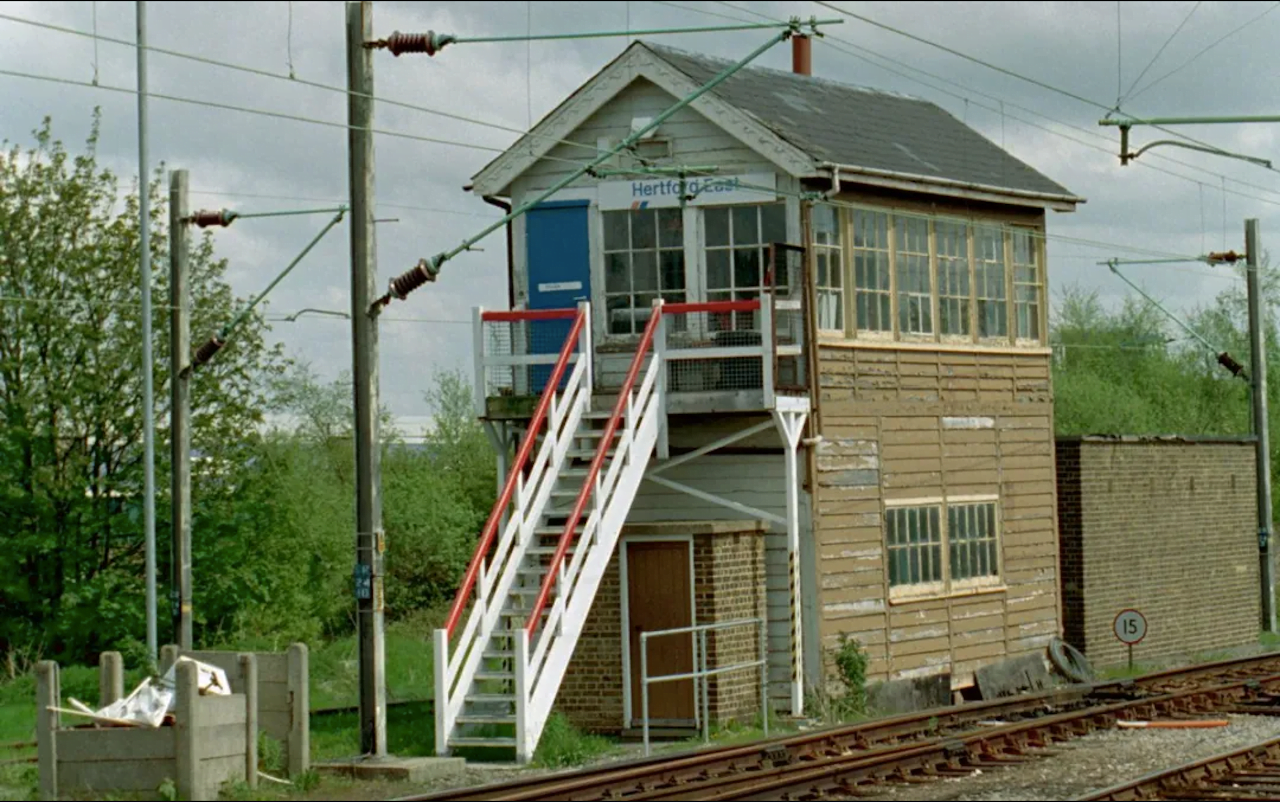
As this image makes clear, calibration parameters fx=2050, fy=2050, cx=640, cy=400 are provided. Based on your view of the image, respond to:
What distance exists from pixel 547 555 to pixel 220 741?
587 centimetres

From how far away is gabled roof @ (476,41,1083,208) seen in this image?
76.4 feet

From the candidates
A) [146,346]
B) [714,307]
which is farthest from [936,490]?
[146,346]

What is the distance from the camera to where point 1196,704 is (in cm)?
2281

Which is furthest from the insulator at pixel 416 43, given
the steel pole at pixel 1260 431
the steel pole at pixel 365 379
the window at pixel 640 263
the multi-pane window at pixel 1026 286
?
the steel pole at pixel 1260 431

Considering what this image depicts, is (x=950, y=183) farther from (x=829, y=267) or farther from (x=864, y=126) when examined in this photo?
(x=829, y=267)

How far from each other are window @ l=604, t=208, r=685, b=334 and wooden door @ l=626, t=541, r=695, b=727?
3.04m

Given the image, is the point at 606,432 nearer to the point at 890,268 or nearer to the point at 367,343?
the point at 367,343

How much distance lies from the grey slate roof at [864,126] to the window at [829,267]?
73cm

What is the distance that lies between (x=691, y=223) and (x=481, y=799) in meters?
9.80

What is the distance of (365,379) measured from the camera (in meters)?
19.0

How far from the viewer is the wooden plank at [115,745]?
15461 mm

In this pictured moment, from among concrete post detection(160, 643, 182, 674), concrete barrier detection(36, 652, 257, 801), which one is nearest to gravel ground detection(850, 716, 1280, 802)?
concrete barrier detection(36, 652, 257, 801)

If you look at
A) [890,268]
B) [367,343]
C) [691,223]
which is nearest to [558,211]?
[691,223]

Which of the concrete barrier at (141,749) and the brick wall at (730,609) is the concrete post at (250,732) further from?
the brick wall at (730,609)
